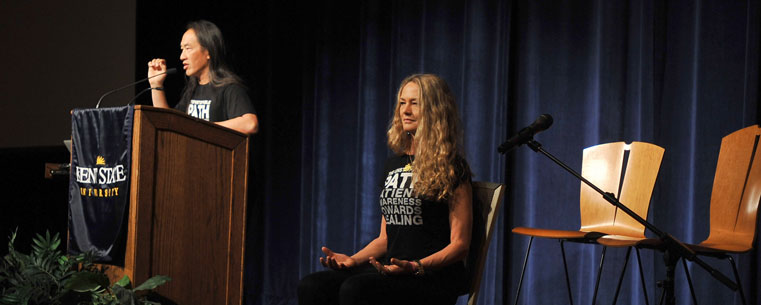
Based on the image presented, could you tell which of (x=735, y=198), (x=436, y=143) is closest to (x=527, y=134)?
(x=436, y=143)

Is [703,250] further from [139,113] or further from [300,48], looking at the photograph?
[300,48]

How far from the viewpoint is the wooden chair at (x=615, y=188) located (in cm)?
286

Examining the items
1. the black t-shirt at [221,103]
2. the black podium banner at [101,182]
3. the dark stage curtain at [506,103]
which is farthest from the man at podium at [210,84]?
the black podium banner at [101,182]

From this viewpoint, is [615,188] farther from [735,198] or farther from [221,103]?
[221,103]

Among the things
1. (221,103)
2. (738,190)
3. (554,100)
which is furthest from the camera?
(554,100)

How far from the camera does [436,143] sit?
7.09ft

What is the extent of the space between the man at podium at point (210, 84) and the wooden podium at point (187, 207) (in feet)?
1.33

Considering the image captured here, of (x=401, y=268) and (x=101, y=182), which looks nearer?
(x=401, y=268)

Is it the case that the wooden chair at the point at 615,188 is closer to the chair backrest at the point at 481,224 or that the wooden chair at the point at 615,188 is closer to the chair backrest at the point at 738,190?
the chair backrest at the point at 738,190

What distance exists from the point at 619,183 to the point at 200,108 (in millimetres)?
1979

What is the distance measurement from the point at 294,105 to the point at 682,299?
2919mm

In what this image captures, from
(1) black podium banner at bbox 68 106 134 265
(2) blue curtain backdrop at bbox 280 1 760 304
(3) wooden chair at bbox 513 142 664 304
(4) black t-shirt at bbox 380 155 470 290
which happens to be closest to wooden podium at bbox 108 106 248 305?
(1) black podium banner at bbox 68 106 134 265

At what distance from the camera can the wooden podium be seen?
1.97m

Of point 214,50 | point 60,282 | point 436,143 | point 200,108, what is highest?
point 214,50
